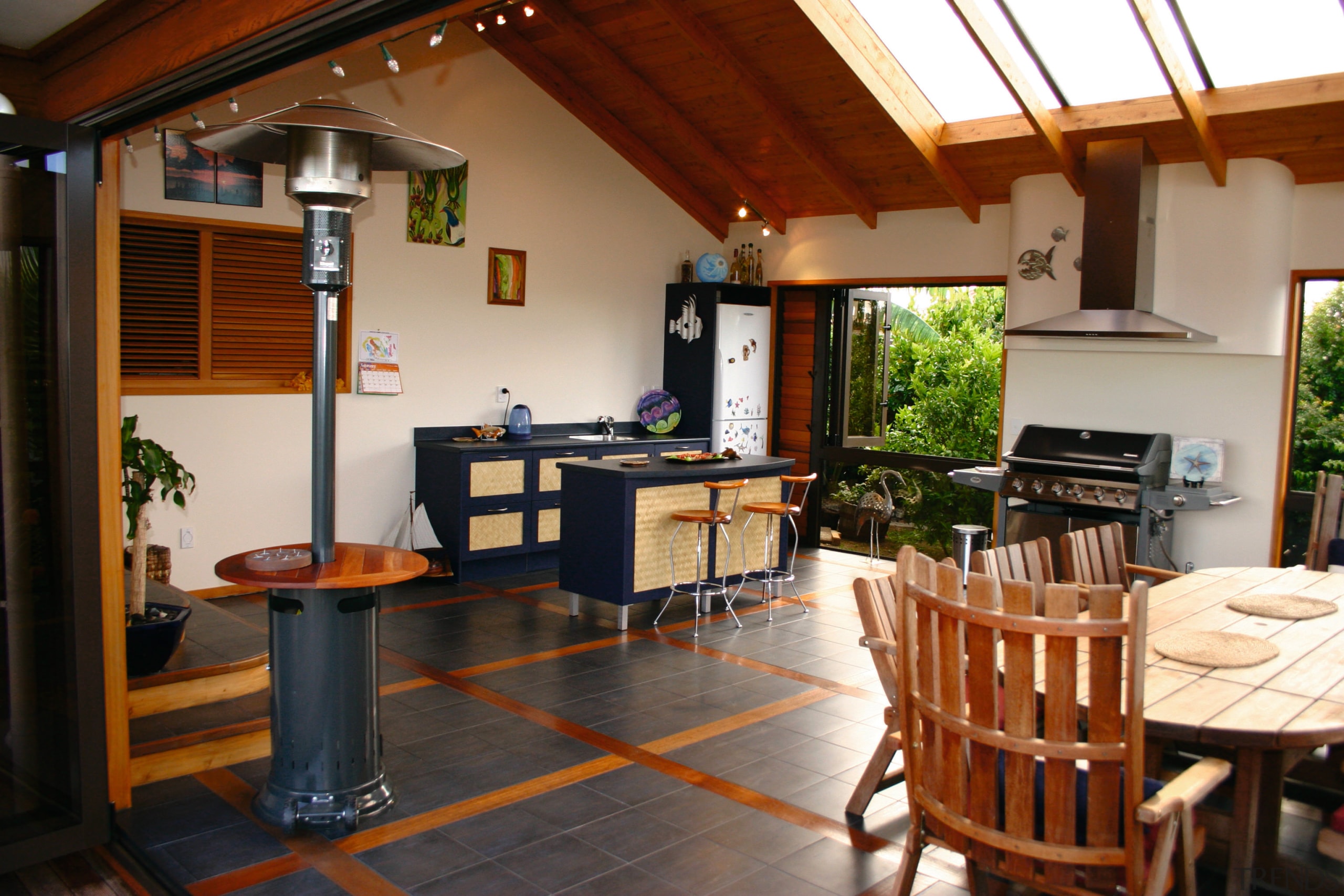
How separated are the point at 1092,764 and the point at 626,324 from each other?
22.7 feet

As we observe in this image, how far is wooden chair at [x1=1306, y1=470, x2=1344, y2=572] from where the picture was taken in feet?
15.3

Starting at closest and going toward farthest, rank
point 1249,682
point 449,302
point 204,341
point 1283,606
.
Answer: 1. point 1249,682
2. point 1283,606
3. point 204,341
4. point 449,302

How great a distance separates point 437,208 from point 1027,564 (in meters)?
5.21

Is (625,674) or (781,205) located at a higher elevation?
(781,205)

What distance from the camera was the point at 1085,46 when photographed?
5809 millimetres

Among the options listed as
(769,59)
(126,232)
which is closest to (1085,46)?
(769,59)

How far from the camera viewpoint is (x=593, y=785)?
378 centimetres

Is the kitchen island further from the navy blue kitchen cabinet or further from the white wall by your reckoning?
the white wall

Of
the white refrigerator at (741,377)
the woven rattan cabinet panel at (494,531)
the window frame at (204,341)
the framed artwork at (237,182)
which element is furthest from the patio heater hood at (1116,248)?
the framed artwork at (237,182)

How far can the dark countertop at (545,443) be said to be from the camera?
7.08 meters

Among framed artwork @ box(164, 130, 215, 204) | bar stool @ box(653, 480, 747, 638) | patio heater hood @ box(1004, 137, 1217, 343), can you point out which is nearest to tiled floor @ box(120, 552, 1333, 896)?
bar stool @ box(653, 480, 747, 638)

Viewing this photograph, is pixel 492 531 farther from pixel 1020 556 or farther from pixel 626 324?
pixel 1020 556

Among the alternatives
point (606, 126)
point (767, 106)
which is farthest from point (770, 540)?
point (606, 126)

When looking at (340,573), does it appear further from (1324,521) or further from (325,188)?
(1324,521)
